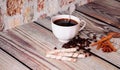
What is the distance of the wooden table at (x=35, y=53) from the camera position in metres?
0.88

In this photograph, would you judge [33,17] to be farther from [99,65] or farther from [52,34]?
[99,65]

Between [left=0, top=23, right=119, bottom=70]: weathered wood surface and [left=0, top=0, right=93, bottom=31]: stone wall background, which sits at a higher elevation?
[left=0, top=0, right=93, bottom=31]: stone wall background

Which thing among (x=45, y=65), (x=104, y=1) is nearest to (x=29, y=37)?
(x=45, y=65)

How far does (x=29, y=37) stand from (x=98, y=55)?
0.27 meters

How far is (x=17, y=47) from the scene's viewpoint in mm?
971

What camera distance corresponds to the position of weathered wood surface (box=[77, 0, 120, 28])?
1.18m

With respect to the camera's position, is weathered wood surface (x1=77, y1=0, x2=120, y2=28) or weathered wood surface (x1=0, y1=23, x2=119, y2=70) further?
weathered wood surface (x1=77, y1=0, x2=120, y2=28)

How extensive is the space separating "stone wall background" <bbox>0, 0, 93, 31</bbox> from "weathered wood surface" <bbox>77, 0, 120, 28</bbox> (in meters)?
0.12

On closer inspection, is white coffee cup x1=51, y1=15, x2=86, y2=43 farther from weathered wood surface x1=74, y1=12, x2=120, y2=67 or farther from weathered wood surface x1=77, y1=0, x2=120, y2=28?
weathered wood surface x1=77, y1=0, x2=120, y2=28

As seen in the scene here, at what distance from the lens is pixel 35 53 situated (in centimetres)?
94

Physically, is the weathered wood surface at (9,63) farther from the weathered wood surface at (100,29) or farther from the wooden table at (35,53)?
the weathered wood surface at (100,29)

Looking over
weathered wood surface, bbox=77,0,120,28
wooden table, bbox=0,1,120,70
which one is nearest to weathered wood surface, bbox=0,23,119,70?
wooden table, bbox=0,1,120,70

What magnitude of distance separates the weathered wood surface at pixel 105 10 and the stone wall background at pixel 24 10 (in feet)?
0.39

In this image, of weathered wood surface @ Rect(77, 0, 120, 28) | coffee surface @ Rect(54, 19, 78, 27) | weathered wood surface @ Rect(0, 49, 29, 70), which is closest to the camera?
weathered wood surface @ Rect(0, 49, 29, 70)
